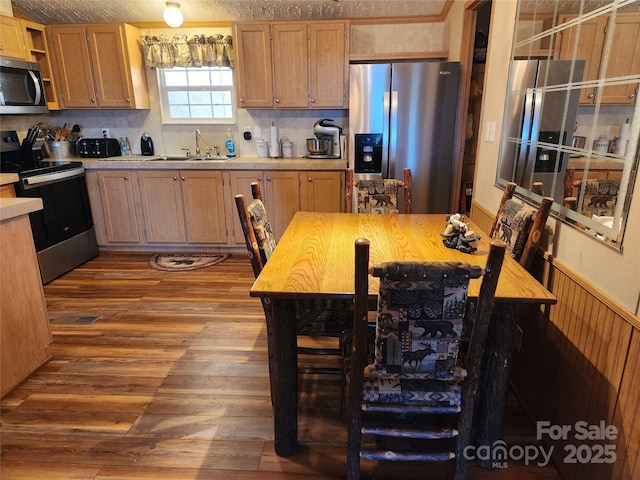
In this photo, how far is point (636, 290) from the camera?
1.20 meters

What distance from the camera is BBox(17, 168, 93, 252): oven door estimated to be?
330 centimetres

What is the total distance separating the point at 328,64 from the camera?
3.78m

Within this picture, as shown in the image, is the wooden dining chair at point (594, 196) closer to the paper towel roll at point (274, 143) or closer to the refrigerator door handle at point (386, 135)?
the refrigerator door handle at point (386, 135)

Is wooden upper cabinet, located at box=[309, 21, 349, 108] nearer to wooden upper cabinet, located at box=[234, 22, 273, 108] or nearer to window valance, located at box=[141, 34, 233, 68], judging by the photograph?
wooden upper cabinet, located at box=[234, 22, 273, 108]

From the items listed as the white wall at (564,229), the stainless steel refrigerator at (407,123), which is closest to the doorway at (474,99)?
the stainless steel refrigerator at (407,123)

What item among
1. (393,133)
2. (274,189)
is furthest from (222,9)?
(393,133)

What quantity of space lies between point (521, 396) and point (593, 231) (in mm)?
960

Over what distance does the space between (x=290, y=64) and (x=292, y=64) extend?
19mm

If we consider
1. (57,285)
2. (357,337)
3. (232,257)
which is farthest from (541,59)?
(57,285)

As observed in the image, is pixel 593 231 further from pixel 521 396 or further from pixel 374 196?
pixel 374 196

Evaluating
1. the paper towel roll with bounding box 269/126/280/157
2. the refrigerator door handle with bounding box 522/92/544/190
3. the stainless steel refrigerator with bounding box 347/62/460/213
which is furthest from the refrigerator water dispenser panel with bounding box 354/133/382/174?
the refrigerator door handle with bounding box 522/92/544/190

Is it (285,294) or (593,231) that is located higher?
(593,231)

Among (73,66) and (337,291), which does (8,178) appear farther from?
(337,291)

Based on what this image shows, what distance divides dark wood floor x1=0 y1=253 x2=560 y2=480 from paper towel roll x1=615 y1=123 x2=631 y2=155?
1.22 m
